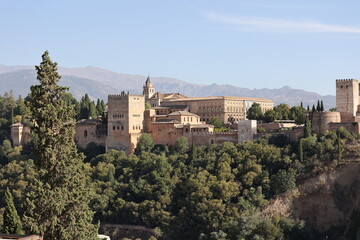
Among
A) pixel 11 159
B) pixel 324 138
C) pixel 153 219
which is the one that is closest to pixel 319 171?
pixel 324 138

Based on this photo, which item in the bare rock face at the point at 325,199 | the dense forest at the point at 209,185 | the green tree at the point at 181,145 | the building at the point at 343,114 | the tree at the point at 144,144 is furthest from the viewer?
the tree at the point at 144,144

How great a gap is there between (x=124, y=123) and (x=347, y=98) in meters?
20.5

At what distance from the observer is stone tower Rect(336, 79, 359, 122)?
55969 mm

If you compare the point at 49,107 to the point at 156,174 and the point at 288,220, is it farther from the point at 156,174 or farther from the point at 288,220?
the point at 156,174

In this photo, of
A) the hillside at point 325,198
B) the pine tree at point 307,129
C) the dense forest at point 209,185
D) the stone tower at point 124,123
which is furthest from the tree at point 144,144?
the pine tree at point 307,129

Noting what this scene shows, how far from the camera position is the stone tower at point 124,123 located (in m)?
61.2

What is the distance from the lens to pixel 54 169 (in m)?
24.0

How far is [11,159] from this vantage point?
66.2 metres

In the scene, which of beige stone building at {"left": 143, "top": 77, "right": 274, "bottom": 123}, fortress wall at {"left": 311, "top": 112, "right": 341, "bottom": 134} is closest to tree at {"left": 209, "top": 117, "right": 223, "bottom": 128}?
beige stone building at {"left": 143, "top": 77, "right": 274, "bottom": 123}

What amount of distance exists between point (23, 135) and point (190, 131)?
19.7m

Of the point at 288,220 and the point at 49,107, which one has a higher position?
the point at 49,107

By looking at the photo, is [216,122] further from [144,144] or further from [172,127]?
[144,144]

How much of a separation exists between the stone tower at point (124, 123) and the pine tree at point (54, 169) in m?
36.8

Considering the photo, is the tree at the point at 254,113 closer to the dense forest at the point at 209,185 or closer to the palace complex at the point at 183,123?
the palace complex at the point at 183,123
